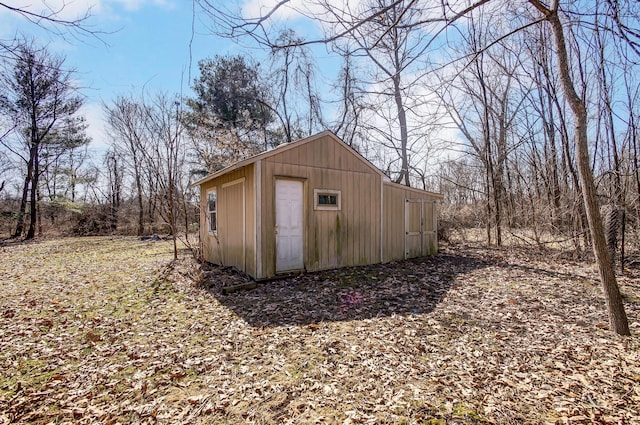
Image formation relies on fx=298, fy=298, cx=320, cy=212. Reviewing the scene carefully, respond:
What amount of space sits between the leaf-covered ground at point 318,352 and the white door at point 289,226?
52 centimetres

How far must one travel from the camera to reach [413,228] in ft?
30.1

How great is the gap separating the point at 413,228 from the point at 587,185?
5.91 metres

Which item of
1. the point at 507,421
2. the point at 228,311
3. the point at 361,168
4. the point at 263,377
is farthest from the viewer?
the point at 361,168

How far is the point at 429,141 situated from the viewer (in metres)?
12.5

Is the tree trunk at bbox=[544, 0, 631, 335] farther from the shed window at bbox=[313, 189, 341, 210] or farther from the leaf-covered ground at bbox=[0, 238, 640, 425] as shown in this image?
the shed window at bbox=[313, 189, 341, 210]

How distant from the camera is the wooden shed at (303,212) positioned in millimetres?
6211

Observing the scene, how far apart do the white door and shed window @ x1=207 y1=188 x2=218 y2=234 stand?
8.32 ft

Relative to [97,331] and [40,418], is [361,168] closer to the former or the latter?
[97,331]

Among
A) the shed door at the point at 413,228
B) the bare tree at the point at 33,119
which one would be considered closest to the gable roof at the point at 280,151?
the shed door at the point at 413,228

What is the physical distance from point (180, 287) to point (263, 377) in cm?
386

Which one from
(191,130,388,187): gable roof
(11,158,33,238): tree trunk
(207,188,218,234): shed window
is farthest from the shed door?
(11,158,33,238): tree trunk

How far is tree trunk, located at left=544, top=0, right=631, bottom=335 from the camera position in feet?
10.9

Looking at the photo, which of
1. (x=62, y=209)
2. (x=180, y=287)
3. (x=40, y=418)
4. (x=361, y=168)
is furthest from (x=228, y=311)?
(x=62, y=209)

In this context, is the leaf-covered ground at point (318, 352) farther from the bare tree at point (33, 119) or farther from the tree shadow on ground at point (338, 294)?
the bare tree at point (33, 119)
